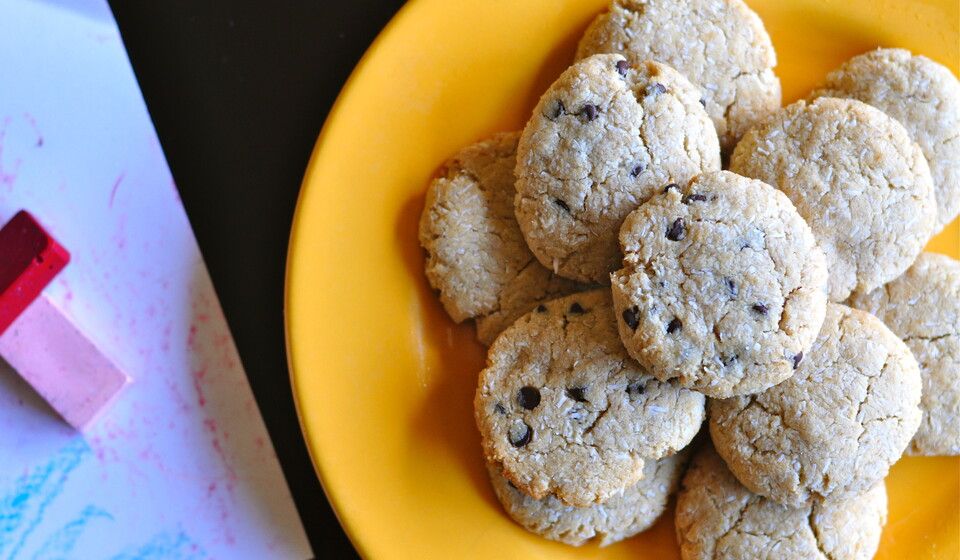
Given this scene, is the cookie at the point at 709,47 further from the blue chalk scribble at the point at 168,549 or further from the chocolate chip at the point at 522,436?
the blue chalk scribble at the point at 168,549

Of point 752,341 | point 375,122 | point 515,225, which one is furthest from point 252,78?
point 752,341

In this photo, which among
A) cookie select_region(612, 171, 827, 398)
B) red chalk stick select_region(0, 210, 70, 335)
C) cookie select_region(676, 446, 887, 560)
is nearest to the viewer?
cookie select_region(612, 171, 827, 398)

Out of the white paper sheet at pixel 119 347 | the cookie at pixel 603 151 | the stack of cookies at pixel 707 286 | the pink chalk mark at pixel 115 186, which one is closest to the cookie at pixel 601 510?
the stack of cookies at pixel 707 286

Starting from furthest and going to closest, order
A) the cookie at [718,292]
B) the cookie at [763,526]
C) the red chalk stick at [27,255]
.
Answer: the red chalk stick at [27,255]
the cookie at [763,526]
the cookie at [718,292]

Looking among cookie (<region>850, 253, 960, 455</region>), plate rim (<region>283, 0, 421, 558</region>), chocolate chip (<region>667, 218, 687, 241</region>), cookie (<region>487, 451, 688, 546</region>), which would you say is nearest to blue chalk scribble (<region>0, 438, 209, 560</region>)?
plate rim (<region>283, 0, 421, 558</region>)

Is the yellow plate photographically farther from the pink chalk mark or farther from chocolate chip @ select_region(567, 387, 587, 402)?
the pink chalk mark

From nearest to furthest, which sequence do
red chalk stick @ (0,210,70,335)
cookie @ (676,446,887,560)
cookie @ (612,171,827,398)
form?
→ cookie @ (612,171,827,398) → cookie @ (676,446,887,560) → red chalk stick @ (0,210,70,335)

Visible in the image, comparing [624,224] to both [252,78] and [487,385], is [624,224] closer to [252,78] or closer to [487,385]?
[487,385]
